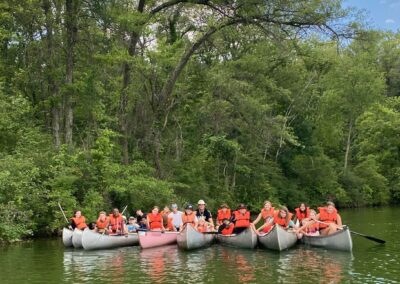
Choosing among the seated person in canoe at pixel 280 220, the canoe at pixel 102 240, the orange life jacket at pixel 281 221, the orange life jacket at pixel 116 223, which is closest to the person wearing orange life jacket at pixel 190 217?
the canoe at pixel 102 240

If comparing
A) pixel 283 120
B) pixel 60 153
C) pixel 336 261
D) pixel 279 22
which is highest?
pixel 279 22

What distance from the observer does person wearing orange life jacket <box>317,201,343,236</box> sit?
1733cm

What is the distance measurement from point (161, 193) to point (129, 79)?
20.8 feet

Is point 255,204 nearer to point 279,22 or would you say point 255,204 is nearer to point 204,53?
point 204,53

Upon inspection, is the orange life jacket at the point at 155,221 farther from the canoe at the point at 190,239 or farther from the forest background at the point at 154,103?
the forest background at the point at 154,103

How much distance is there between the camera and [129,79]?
27.6 meters

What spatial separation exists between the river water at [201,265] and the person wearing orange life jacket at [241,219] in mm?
1013

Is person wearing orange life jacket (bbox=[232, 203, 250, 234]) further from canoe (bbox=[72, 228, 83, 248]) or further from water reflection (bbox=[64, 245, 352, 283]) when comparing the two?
canoe (bbox=[72, 228, 83, 248])

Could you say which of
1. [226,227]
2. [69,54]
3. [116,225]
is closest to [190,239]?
[226,227]

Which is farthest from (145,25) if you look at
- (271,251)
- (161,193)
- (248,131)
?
(271,251)

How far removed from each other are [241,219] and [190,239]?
1.80 m

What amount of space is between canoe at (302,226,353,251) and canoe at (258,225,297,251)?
2.62 ft

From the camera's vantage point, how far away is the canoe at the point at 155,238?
18.3 metres

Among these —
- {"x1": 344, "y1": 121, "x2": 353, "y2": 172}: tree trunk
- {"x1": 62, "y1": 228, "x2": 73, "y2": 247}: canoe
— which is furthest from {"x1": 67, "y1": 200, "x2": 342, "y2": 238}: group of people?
{"x1": 344, "y1": 121, "x2": 353, "y2": 172}: tree trunk
